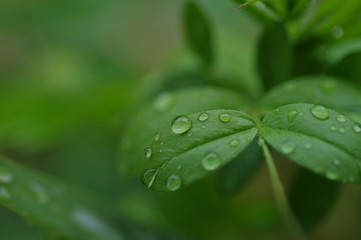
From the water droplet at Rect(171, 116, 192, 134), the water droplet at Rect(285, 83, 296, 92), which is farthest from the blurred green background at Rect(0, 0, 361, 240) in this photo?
the water droplet at Rect(171, 116, 192, 134)

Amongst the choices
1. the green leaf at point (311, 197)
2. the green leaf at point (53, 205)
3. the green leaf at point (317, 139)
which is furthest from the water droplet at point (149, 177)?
the green leaf at point (311, 197)

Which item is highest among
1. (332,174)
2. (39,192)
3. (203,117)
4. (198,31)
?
(198,31)

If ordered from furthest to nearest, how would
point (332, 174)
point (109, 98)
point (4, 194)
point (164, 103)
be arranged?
point (109, 98) → point (164, 103) → point (4, 194) → point (332, 174)

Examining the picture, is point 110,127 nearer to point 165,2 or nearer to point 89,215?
point 89,215

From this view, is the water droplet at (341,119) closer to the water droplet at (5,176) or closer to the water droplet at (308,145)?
the water droplet at (308,145)

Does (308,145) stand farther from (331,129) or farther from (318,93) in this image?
(318,93)

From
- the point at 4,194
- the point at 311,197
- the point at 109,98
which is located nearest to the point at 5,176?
the point at 4,194

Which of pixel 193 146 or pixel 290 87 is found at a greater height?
pixel 290 87
